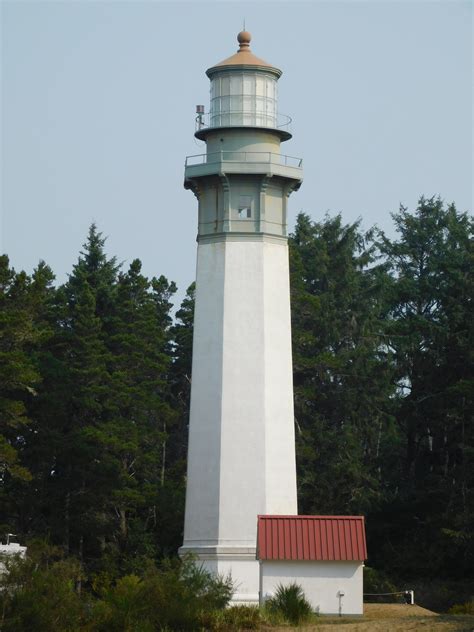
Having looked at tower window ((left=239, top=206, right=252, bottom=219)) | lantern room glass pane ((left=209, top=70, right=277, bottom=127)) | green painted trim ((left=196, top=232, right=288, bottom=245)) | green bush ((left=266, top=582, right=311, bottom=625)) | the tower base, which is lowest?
green bush ((left=266, top=582, right=311, bottom=625))

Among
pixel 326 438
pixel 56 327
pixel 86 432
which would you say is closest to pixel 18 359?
pixel 86 432

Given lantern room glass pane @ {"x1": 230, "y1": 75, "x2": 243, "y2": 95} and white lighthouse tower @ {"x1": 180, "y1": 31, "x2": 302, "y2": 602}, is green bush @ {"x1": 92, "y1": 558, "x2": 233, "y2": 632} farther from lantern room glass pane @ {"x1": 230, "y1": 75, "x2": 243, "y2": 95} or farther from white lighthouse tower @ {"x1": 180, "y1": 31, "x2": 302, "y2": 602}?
lantern room glass pane @ {"x1": 230, "y1": 75, "x2": 243, "y2": 95}

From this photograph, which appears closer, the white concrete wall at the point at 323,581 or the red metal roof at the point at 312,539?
the white concrete wall at the point at 323,581

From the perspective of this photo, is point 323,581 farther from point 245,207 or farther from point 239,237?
point 245,207

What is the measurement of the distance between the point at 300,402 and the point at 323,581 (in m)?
24.9

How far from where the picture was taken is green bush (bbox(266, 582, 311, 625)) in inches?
1379

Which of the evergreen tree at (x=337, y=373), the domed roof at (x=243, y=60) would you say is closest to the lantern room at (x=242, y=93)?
the domed roof at (x=243, y=60)

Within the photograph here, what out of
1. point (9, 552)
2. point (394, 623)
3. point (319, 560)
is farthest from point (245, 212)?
point (394, 623)

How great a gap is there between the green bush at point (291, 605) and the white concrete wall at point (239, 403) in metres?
5.28

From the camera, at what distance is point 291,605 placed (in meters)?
35.4

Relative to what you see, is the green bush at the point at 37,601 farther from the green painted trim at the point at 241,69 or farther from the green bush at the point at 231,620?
the green painted trim at the point at 241,69

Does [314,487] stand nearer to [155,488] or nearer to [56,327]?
[155,488]

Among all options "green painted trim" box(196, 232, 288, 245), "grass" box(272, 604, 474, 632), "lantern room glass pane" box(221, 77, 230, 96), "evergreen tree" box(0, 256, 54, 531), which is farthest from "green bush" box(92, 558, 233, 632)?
"lantern room glass pane" box(221, 77, 230, 96)

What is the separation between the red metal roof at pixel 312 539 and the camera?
38.1m
